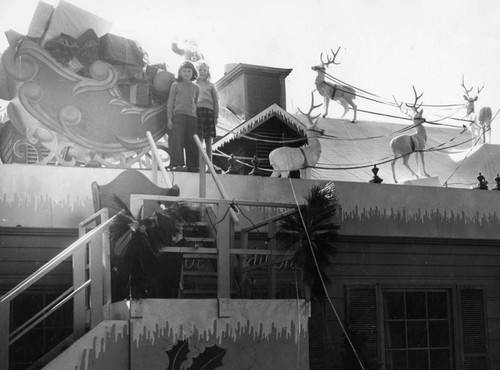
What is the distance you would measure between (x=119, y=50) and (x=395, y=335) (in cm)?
558

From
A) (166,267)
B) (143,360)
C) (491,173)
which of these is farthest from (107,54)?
(491,173)

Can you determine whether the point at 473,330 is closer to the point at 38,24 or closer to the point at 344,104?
the point at 344,104

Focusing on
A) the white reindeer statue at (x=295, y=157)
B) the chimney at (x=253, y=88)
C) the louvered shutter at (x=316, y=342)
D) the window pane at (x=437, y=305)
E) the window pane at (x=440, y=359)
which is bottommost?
the window pane at (x=440, y=359)

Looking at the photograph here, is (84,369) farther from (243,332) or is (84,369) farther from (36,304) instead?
(36,304)

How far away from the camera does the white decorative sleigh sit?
12.1 m

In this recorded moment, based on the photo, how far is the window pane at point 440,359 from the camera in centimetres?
1314

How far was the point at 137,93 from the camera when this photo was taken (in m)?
12.7

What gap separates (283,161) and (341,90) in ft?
12.5

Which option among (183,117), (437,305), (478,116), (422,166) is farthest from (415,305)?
(478,116)

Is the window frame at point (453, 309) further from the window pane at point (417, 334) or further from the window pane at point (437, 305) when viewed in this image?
the window pane at point (417, 334)

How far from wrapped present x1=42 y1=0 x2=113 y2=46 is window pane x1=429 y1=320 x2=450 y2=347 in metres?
6.28

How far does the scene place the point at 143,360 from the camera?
348 inches

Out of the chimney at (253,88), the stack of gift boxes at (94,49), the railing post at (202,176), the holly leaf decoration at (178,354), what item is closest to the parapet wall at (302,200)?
the railing post at (202,176)

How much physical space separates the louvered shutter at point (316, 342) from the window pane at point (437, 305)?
1.82 metres
